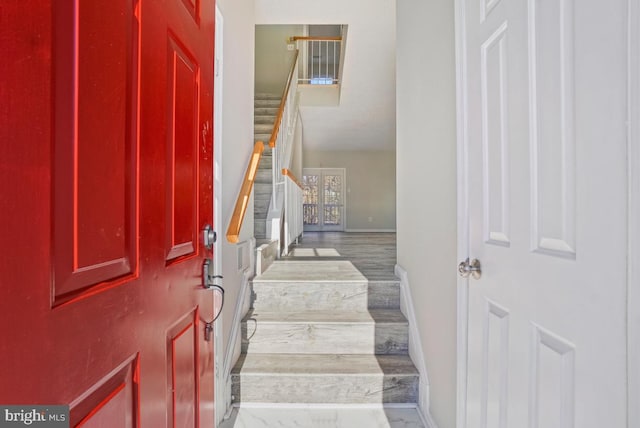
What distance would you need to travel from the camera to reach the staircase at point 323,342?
194cm

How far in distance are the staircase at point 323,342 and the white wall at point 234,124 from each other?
29 cm

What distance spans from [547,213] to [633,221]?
228mm

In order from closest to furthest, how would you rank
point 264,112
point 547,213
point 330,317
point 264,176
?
1. point 547,213
2. point 330,317
3. point 264,176
4. point 264,112

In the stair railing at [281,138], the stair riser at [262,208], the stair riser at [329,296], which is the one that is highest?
→ the stair railing at [281,138]

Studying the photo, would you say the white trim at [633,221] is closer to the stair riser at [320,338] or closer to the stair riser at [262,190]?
the stair riser at [320,338]

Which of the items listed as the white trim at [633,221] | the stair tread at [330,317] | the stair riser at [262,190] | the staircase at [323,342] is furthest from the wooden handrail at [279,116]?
the white trim at [633,221]

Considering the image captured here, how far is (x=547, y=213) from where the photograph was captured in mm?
827

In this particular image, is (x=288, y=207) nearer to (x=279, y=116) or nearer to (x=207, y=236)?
(x=279, y=116)

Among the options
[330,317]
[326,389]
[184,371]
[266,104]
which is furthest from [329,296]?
[266,104]

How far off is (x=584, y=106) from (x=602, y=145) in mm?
99

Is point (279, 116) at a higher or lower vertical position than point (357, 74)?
lower

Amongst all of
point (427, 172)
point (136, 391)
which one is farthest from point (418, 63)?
point (136, 391)

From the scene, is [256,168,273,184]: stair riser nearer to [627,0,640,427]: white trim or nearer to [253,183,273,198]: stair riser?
[253,183,273,198]: stair riser

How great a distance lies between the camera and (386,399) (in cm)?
195
